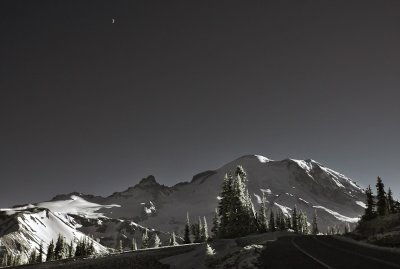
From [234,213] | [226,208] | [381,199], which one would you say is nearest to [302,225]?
[381,199]

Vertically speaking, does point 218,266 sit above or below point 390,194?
below


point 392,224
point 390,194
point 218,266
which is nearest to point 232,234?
point 392,224

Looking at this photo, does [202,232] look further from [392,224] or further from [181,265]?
[181,265]

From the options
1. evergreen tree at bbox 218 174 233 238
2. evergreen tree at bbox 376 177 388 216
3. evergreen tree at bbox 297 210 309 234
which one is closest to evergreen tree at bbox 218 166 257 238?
evergreen tree at bbox 218 174 233 238

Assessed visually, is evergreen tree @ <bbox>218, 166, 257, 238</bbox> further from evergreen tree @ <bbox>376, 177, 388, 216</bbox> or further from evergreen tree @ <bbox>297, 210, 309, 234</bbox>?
evergreen tree @ <bbox>297, 210, 309, 234</bbox>

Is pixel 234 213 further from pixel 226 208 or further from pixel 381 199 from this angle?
pixel 381 199

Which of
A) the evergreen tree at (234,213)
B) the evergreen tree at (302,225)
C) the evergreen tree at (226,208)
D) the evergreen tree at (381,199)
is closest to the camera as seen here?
the evergreen tree at (234,213)

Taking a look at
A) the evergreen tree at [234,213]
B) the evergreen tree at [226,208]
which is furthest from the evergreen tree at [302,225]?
the evergreen tree at [226,208]

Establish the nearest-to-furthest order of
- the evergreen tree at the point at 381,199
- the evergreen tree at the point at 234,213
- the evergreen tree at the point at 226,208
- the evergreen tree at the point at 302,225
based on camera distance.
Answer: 1. the evergreen tree at the point at 234,213
2. the evergreen tree at the point at 226,208
3. the evergreen tree at the point at 381,199
4. the evergreen tree at the point at 302,225

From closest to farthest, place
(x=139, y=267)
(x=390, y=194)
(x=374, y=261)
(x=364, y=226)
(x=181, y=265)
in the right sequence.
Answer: (x=374, y=261) < (x=181, y=265) < (x=139, y=267) < (x=364, y=226) < (x=390, y=194)

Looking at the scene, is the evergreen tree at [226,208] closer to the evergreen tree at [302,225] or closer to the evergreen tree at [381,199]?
the evergreen tree at [381,199]

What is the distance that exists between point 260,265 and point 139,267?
1049 centimetres

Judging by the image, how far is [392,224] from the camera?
4716 centimetres

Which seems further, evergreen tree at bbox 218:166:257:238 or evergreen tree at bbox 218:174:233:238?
evergreen tree at bbox 218:174:233:238
